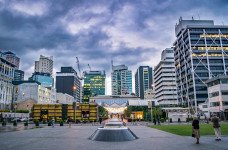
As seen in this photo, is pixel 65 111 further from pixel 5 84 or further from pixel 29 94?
pixel 5 84

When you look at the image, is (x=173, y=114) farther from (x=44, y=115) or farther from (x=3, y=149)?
(x=3, y=149)

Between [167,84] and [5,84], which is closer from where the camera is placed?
→ [5,84]

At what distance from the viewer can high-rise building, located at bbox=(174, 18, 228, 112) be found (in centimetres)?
10331

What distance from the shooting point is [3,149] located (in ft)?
41.4

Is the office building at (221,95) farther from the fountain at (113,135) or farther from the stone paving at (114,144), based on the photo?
the fountain at (113,135)

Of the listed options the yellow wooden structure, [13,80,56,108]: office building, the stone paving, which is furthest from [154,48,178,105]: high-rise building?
the stone paving

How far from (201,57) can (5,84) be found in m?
121

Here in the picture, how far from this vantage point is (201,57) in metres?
106

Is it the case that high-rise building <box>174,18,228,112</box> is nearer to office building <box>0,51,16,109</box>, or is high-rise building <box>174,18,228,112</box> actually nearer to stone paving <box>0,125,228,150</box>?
stone paving <box>0,125,228,150</box>

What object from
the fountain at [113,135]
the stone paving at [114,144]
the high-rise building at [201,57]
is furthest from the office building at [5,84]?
the fountain at [113,135]

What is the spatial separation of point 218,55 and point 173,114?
6453 centimetres

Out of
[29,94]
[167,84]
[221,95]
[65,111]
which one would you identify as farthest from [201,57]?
[29,94]

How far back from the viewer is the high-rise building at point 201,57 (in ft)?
339

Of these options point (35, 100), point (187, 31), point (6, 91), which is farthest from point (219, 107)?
point (6, 91)
